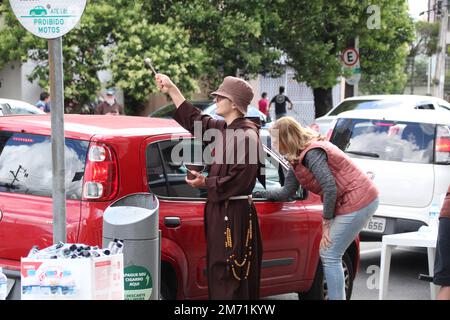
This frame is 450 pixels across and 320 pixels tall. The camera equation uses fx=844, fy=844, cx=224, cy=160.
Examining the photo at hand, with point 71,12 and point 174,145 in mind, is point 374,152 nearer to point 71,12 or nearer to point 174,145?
point 174,145

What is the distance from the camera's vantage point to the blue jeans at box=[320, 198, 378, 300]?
642 centimetres

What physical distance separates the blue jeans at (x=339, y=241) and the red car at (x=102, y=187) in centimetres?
46

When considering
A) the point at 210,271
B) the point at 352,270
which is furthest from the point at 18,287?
the point at 352,270

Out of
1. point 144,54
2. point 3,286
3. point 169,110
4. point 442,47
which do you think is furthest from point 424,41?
point 3,286

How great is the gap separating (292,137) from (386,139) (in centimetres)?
352

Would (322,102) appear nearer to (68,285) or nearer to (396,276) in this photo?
(396,276)

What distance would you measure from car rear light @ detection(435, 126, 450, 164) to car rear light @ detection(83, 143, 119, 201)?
459cm

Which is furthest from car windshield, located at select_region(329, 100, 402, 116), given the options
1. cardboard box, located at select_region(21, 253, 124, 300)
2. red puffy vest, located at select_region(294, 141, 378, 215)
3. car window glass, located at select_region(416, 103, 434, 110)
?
cardboard box, located at select_region(21, 253, 124, 300)

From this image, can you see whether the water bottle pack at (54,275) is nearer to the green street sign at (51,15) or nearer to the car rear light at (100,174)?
the car rear light at (100,174)

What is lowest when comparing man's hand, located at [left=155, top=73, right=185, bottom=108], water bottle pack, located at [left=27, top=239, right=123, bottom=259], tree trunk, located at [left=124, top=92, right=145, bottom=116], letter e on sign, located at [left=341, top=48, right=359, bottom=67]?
tree trunk, located at [left=124, top=92, right=145, bottom=116]

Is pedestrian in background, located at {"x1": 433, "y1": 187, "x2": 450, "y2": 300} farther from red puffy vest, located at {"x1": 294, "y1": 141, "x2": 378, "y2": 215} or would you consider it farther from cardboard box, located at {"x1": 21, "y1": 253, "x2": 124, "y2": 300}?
cardboard box, located at {"x1": 21, "y1": 253, "x2": 124, "y2": 300}

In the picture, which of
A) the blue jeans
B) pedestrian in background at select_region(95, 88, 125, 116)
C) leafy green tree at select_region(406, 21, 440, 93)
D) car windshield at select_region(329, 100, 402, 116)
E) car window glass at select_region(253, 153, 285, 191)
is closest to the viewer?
the blue jeans

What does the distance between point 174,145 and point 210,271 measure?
3.49ft

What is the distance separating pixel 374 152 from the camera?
957 centimetres
